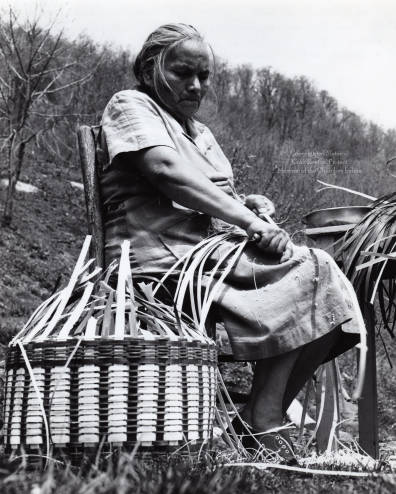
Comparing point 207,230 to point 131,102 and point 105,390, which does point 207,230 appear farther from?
point 105,390

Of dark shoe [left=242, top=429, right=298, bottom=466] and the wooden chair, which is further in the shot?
the wooden chair

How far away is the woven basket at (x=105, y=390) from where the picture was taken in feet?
5.22

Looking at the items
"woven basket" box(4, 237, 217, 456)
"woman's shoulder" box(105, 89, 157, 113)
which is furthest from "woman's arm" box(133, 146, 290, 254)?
"woven basket" box(4, 237, 217, 456)

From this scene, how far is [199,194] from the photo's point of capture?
2.15 meters

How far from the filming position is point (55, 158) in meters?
14.5

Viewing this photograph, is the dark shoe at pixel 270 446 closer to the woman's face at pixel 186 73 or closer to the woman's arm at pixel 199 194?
the woman's arm at pixel 199 194

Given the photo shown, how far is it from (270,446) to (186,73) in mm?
1222

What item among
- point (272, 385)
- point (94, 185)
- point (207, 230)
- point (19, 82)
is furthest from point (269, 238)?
point (19, 82)

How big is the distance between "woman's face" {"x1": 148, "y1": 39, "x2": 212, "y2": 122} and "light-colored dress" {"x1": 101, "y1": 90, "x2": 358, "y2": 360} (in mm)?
65

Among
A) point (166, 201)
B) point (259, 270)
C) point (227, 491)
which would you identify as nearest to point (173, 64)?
point (166, 201)

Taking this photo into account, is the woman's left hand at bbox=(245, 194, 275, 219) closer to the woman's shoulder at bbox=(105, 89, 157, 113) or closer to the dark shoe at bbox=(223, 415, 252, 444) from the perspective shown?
the woman's shoulder at bbox=(105, 89, 157, 113)

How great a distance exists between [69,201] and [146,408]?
10.5 meters

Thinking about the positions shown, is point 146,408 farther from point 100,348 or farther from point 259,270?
point 259,270

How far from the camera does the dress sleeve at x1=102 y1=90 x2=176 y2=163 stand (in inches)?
86.9
